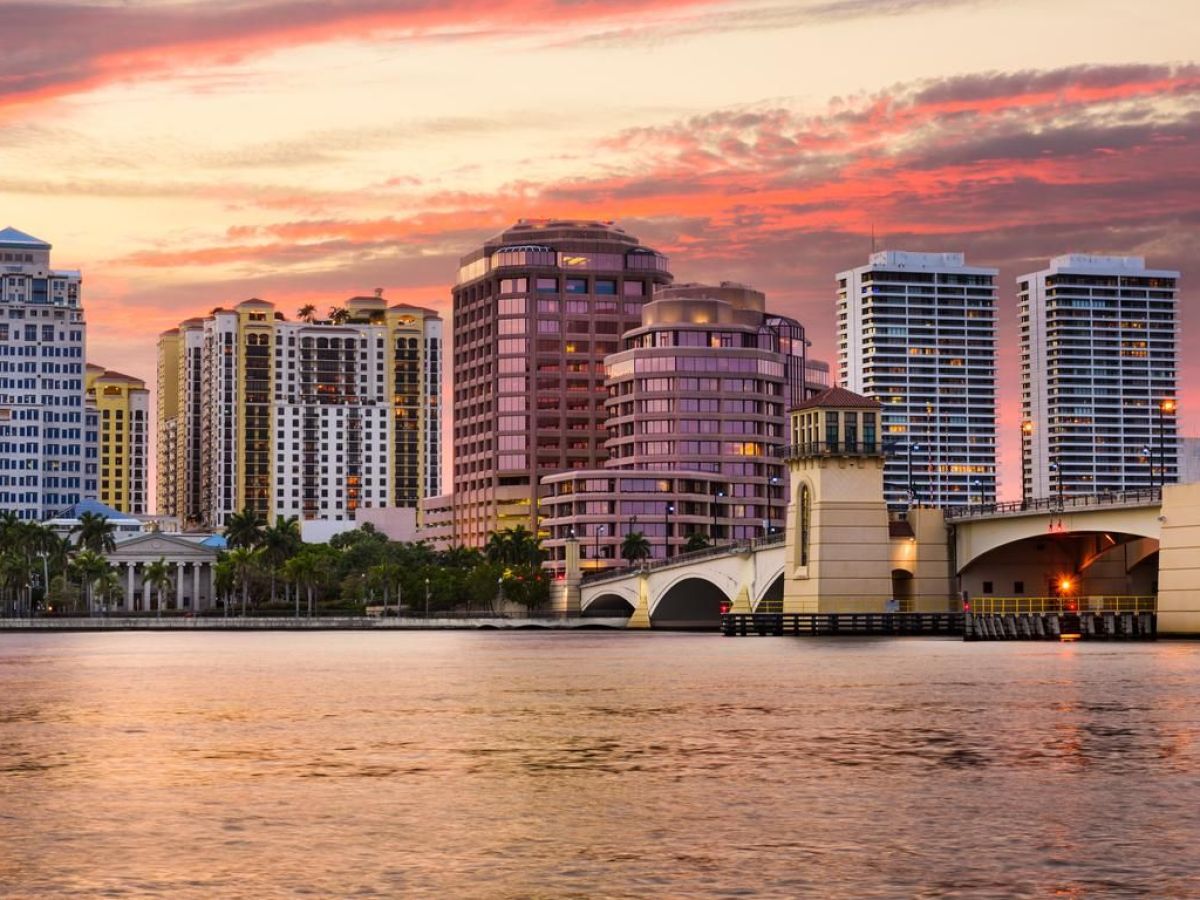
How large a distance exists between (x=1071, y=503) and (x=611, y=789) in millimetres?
106523

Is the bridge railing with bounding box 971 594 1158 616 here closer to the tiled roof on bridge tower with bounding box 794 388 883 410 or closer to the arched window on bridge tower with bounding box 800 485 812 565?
the arched window on bridge tower with bounding box 800 485 812 565

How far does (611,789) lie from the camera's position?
4431 centimetres

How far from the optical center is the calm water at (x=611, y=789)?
105ft

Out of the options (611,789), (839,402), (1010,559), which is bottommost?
(611,789)

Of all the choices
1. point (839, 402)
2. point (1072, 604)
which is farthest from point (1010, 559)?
point (839, 402)

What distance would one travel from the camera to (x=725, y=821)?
38.3m

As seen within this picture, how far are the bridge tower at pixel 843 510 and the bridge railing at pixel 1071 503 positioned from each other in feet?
22.1

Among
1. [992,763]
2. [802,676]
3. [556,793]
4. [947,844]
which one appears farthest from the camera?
[802,676]

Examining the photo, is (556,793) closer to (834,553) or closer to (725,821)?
(725,821)

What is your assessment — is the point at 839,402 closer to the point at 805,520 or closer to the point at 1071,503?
the point at 805,520

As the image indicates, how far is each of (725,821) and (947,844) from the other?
4960 mm

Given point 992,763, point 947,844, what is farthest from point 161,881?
point 992,763

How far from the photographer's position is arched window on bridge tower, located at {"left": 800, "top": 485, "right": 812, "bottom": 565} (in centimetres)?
16575

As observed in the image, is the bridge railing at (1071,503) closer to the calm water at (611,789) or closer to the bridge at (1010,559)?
the bridge at (1010,559)
